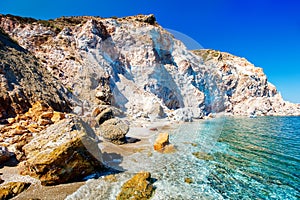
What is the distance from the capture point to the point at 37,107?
13141 mm

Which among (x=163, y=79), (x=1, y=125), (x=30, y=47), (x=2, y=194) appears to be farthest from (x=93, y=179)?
(x=163, y=79)

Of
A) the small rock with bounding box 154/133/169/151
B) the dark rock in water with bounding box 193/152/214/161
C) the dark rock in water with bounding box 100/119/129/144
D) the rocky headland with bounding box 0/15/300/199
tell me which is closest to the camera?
the rocky headland with bounding box 0/15/300/199

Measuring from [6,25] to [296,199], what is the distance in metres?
38.4

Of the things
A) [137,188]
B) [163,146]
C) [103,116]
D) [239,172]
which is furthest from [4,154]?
[239,172]

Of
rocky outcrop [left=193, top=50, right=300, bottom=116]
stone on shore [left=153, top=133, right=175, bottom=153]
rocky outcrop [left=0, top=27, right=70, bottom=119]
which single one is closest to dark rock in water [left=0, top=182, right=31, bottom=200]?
rocky outcrop [left=0, top=27, right=70, bottom=119]

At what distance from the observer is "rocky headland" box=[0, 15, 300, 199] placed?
27.3ft

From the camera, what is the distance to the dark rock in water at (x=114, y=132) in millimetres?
14102

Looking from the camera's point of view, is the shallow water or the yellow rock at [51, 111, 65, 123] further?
the yellow rock at [51, 111, 65, 123]

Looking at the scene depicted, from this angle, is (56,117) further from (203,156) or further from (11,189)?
(203,156)

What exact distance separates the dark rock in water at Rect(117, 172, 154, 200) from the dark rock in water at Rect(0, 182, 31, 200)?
3488 mm

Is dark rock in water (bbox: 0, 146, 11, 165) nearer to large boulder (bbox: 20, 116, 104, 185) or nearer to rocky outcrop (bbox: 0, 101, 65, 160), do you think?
rocky outcrop (bbox: 0, 101, 65, 160)

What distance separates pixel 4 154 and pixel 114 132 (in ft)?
22.3

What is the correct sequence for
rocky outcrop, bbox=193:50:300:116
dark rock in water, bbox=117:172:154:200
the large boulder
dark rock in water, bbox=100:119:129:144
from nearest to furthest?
dark rock in water, bbox=117:172:154:200 → the large boulder → dark rock in water, bbox=100:119:129:144 → rocky outcrop, bbox=193:50:300:116

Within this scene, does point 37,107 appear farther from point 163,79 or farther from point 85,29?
point 163,79
